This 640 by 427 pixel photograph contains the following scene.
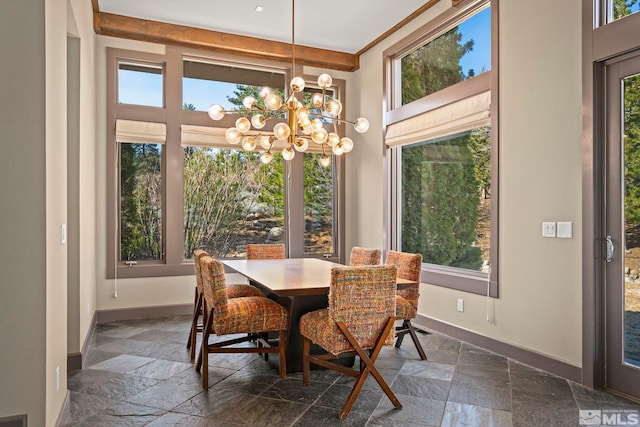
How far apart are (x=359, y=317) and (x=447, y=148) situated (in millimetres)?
2615

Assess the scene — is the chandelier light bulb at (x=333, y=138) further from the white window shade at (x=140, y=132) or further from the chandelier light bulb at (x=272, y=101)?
the white window shade at (x=140, y=132)

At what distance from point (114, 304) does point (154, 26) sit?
10.4 feet

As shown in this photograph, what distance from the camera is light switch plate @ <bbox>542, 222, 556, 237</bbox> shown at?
3369 millimetres

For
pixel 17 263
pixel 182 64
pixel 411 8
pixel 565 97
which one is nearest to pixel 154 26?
pixel 182 64

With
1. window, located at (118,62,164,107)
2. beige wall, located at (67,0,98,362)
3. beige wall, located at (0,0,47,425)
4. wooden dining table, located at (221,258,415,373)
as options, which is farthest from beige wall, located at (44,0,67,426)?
window, located at (118,62,164,107)

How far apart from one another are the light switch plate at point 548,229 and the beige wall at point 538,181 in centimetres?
5

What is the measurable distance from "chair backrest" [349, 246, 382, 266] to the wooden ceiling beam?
286 cm

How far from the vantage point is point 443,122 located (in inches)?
179

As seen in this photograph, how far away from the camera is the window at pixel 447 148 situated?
13.7 feet

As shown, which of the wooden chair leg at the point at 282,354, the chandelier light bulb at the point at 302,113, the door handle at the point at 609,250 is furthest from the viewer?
the chandelier light bulb at the point at 302,113

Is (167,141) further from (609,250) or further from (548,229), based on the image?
(609,250)

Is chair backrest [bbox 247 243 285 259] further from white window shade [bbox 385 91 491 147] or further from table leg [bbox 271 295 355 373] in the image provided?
white window shade [bbox 385 91 491 147]

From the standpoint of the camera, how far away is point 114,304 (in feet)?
16.6

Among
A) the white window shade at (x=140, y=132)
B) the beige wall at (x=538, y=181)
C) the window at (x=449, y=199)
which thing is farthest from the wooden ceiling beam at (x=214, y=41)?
the beige wall at (x=538, y=181)
